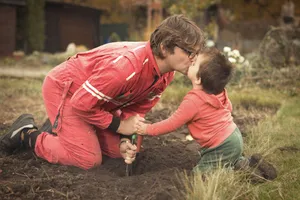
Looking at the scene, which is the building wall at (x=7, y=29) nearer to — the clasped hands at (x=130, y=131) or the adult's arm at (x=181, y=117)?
the clasped hands at (x=130, y=131)

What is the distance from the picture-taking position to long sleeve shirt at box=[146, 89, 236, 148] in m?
3.24

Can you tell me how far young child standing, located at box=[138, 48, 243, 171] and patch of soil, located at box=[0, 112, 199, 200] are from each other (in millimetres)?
284

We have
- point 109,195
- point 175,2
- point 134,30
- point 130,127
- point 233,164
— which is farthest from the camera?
point 134,30

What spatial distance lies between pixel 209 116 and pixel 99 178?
87cm

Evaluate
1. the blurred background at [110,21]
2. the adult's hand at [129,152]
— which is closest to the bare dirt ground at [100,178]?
the adult's hand at [129,152]

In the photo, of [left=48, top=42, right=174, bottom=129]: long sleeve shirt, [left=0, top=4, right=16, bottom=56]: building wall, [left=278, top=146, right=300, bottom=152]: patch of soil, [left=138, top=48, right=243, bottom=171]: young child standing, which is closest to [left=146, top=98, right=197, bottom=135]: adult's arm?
[left=138, top=48, right=243, bottom=171]: young child standing

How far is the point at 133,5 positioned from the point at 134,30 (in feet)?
4.64

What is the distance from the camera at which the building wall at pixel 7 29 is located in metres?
16.4

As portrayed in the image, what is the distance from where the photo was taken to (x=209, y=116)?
330 cm

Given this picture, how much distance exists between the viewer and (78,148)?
3693 millimetres

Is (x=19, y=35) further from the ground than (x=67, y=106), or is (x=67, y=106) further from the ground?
(x=67, y=106)

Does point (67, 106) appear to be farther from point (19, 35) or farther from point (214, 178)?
point (19, 35)

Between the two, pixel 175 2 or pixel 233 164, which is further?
pixel 175 2

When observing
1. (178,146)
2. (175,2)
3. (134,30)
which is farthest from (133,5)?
(178,146)
